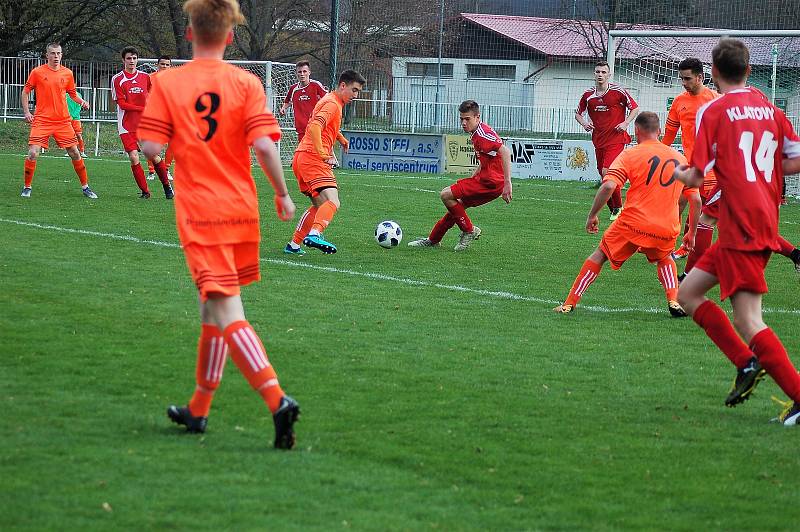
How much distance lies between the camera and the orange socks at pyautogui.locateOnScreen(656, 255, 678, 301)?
889cm

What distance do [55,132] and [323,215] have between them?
6.80 meters

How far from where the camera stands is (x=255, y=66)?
93.1 feet

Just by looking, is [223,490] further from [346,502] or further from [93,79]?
[93,79]

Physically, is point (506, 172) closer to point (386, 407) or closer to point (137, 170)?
point (386, 407)

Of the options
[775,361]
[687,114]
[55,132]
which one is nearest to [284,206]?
[775,361]

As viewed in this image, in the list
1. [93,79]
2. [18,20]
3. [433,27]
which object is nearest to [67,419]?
[93,79]

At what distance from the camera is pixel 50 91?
653 inches

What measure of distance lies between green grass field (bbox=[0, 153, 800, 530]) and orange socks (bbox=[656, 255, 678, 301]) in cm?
22

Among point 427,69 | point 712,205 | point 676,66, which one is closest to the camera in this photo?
point 712,205

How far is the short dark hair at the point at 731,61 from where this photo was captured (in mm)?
5652

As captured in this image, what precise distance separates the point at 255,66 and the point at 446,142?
226 inches

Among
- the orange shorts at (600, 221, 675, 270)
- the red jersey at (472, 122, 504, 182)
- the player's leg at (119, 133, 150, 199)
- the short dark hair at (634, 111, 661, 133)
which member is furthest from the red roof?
the orange shorts at (600, 221, 675, 270)

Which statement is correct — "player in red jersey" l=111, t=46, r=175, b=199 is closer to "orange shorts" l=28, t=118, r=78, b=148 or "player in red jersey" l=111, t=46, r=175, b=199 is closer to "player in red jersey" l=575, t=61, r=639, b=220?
"orange shorts" l=28, t=118, r=78, b=148

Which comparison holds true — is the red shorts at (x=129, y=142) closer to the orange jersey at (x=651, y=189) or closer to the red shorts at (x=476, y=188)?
the red shorts at (x=476, y=188)
